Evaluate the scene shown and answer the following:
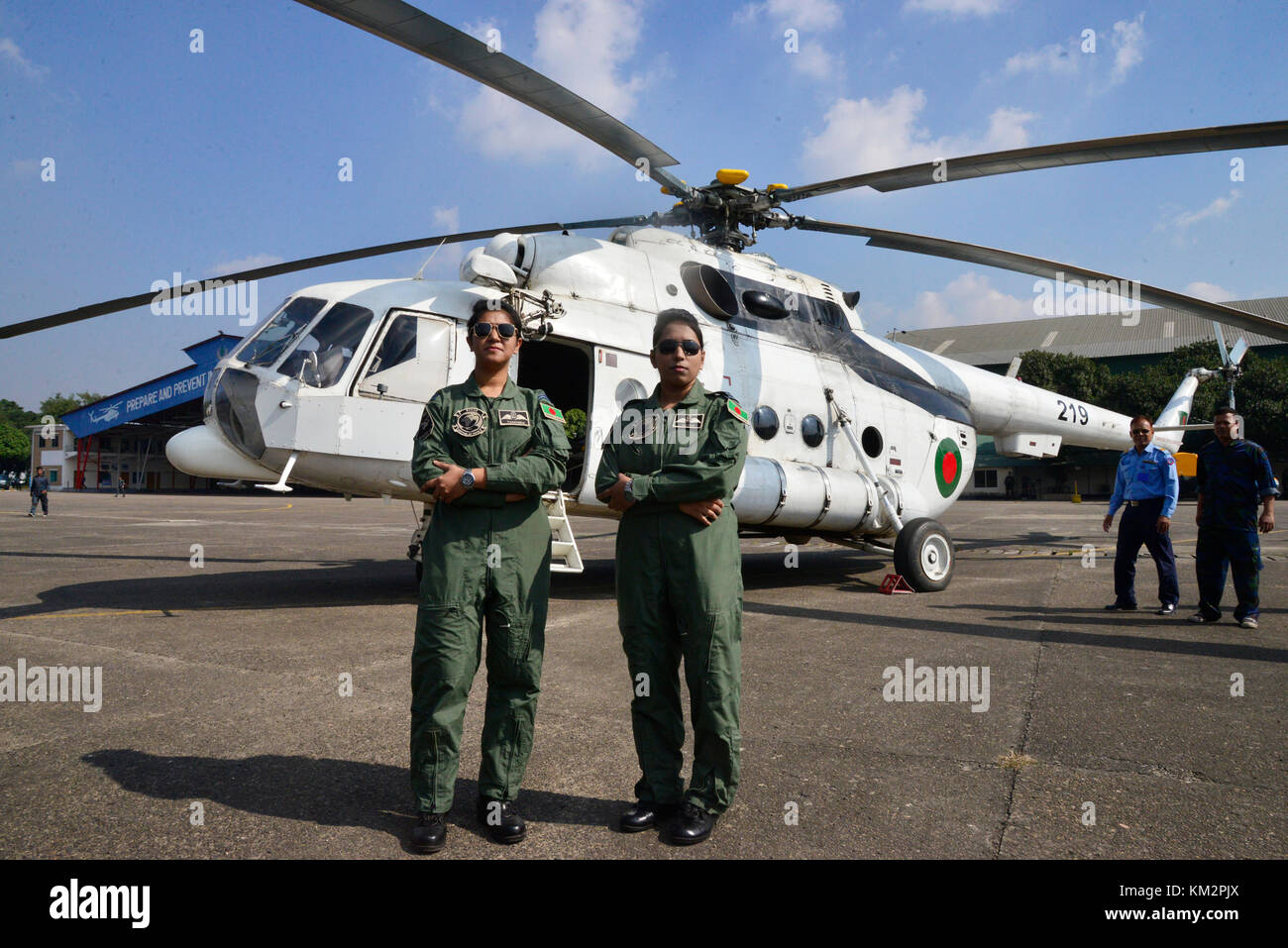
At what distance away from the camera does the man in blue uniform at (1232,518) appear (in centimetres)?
654

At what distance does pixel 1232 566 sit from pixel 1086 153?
3.68 meters

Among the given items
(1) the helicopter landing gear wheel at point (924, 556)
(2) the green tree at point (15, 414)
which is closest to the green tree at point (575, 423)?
(1) the helicopter landing gear wheel at point (924, 556)

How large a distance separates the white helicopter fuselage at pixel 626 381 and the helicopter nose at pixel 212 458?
18 millimetres

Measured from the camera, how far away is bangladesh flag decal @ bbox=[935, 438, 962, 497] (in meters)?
10.5

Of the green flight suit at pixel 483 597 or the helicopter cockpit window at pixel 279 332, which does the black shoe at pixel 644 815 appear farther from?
the helicopter cockpit window at pixel 279 332

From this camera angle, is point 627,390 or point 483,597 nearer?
point 483,597

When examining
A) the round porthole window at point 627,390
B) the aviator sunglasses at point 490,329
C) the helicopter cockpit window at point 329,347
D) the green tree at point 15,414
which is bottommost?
the aviator sunglasses at point 490,329

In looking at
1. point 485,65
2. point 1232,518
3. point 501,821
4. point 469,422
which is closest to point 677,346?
point 469,422

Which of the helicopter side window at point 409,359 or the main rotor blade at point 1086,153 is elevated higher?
the main rotor blade at point 1086,153

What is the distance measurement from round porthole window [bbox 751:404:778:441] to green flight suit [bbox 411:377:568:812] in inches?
225

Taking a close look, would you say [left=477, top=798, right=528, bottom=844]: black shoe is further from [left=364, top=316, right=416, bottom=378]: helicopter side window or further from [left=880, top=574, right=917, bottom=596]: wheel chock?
[left=880, top=574, right=917, bottom=596]: wheel chock

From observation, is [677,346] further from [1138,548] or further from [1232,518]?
[1138,548]

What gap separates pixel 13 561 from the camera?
1131cm

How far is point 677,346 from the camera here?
3.07m
